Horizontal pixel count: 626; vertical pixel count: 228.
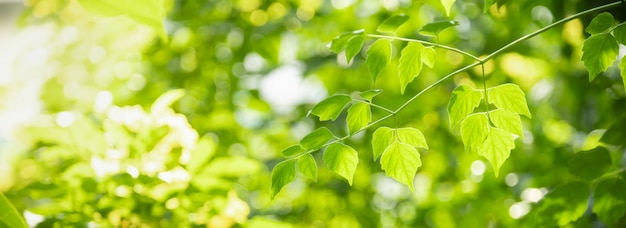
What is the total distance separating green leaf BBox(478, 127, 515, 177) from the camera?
1.49ft

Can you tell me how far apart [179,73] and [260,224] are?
0.59m

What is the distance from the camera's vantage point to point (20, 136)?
4.08ft

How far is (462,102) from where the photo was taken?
1.51 feet

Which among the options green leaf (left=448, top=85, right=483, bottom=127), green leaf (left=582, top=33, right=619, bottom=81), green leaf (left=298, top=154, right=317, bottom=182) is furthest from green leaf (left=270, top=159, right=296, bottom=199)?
green leaf (left=582, top=33, right=619, bottom=81)

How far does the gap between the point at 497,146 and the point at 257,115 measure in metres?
0.88

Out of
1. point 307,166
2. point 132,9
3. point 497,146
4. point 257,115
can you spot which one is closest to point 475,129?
point 497,146

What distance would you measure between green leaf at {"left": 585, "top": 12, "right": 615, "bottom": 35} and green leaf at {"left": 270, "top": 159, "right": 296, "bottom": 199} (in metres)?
0.24

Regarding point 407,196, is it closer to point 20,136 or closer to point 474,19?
point 474,19

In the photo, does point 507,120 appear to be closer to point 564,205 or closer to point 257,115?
point 564,205

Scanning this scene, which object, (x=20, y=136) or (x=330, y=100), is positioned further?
(x=20, y=136)

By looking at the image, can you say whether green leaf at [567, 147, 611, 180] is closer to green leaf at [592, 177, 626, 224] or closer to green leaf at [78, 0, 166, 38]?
green leaf at [592, 177, 626, 224]

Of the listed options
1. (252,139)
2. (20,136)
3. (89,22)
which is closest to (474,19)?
(252,139)

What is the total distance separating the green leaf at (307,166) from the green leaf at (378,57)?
0.08 metres

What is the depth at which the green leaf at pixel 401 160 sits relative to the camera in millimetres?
457
